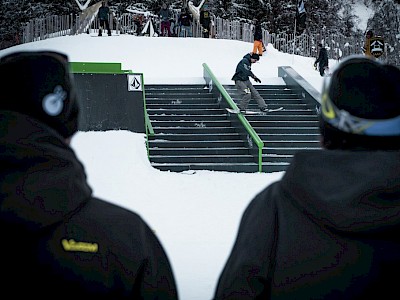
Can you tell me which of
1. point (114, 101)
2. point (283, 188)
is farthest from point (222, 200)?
point (283, 188)

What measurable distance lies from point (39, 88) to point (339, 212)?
0.90 meters

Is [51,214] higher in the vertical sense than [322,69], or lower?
higher

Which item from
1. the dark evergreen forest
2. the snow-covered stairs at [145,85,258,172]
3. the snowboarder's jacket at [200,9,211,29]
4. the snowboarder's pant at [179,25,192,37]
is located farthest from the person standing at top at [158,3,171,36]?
the snow-covered stairs at [145,85,258,172]

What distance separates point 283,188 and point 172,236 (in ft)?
17.7

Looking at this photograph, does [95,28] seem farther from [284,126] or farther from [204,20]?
[284,126]

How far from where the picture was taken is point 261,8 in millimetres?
40812

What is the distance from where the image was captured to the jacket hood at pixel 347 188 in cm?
157

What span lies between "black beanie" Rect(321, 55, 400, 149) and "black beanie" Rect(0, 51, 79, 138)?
789 mm

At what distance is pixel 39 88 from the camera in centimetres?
168

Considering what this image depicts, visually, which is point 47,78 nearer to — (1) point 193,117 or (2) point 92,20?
(1) point 193,117

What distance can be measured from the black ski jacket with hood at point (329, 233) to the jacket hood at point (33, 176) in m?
0.56

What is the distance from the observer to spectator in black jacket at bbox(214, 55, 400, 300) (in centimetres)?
159

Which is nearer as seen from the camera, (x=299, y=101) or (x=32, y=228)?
(x=32, y=228)

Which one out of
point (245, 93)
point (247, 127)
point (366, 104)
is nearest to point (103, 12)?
point (245, 93)
